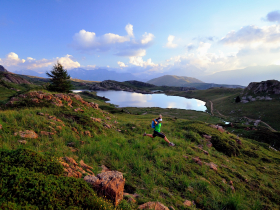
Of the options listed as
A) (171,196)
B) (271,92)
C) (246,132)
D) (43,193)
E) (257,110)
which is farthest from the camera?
(271,92)

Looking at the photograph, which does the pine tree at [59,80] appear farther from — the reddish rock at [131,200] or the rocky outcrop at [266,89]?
the rocky outcrop at [266,89]

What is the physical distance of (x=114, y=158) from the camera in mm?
7523

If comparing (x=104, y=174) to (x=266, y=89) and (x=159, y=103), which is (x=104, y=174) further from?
(x=159, y=103)

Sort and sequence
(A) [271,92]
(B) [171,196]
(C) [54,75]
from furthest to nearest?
(A) [271,92], (C) [54,75], (B) [171,196]

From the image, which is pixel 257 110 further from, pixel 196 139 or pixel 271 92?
pixel 196 139

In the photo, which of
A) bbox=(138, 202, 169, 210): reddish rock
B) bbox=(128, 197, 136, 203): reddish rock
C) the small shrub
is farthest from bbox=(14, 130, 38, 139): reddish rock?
the small shrub

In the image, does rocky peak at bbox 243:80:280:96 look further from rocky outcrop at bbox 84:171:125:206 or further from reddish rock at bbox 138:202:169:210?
rocky outcrop at bbox 84:171:125:206

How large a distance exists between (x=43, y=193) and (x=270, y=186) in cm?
1269

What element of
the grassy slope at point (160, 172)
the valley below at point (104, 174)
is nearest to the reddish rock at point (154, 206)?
the valley below at point (104, 174)

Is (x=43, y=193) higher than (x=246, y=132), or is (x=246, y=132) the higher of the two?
(x=43, y=193)

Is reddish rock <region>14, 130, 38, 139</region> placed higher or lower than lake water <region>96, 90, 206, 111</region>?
higher

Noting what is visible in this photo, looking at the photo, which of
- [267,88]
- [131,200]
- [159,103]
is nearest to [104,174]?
[131,200]

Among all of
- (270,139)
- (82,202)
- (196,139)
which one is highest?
(82,202)

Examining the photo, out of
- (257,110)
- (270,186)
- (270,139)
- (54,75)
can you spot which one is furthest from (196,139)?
(257,110)
